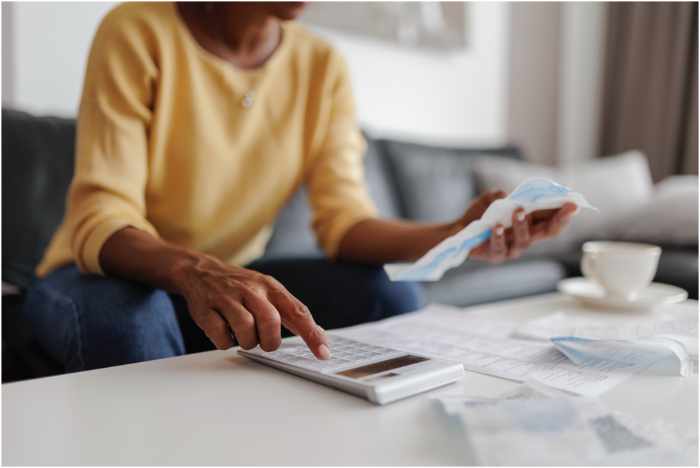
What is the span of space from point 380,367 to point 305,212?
3.70ft

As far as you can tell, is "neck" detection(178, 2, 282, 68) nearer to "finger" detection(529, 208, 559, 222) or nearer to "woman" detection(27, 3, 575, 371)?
"woman" detection(27, 3, 575, 371)

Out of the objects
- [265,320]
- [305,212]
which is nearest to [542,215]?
[265,320]

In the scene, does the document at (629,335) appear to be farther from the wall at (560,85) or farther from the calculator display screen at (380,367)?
the wall at (560,85)

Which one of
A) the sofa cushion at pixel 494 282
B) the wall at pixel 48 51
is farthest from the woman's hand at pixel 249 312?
the wall at pixel 48 51

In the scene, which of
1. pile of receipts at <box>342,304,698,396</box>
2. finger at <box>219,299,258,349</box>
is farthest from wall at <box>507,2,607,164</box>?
finger at <box>219,299,258,349</box>

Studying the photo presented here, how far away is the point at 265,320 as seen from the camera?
542 millimetres

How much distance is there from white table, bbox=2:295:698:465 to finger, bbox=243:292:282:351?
0.03m

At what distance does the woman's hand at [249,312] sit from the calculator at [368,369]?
0.7 inches

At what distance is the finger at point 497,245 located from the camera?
77cm

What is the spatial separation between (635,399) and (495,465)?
18cm

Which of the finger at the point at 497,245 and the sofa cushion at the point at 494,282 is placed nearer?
the finger at the point at 497,245

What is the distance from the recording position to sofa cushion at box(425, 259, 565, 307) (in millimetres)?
1450

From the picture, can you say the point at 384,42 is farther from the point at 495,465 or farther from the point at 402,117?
the point at 495,465

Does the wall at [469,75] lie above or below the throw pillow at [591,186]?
above
